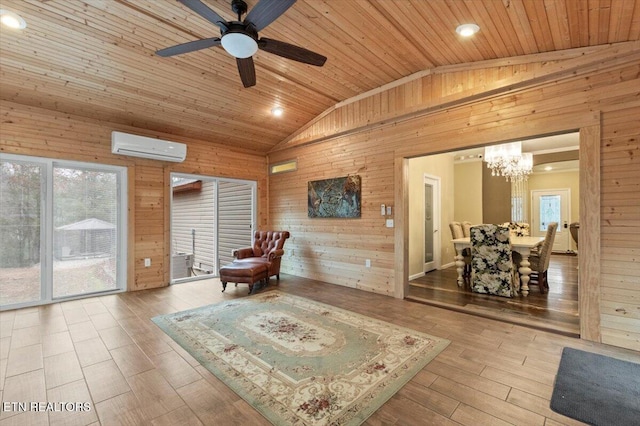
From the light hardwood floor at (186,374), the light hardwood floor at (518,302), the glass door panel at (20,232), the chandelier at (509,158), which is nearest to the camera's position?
the light hardwood floor at (186,374)

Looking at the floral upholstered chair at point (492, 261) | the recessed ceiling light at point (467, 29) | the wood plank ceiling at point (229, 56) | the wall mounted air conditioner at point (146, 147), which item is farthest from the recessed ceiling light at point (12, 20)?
the floral upholstered chair at point (492, 261)

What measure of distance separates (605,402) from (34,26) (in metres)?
5.65

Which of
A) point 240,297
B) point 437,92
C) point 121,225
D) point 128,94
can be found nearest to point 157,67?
point 128,94

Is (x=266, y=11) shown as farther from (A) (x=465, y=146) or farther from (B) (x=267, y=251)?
(B) (x=267, y=251)

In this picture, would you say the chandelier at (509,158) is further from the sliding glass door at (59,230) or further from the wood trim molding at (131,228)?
the sliding glass door at (59,230)

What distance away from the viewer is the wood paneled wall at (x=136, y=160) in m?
3.87

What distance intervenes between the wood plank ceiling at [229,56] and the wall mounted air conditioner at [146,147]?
31 centimetres

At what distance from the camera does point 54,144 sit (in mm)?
4086

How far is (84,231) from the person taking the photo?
4.45 meters

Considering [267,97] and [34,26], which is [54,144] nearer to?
[34,26]

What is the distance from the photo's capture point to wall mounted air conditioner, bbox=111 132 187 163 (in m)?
Result: 4.41

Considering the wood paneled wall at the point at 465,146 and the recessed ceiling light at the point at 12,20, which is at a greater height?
the recessed ceiling light at the point at 12,20

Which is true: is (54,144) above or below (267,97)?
below

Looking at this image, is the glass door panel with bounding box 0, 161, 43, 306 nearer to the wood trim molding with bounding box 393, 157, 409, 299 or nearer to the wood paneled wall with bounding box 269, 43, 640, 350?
the wood paneled wall with bounding box 269, 43, 640, 350
